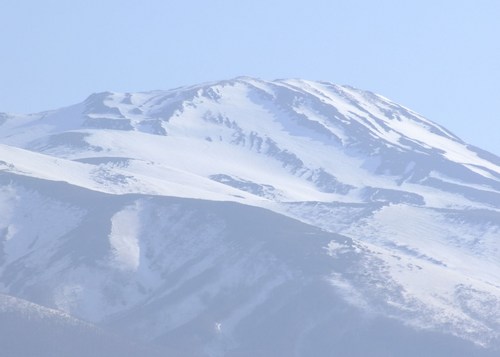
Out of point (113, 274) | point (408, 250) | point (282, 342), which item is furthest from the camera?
point (408, 250)

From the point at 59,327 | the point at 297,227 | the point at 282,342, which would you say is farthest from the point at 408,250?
the point at 59,327

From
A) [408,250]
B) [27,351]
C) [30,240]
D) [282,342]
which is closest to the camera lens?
[27,351]

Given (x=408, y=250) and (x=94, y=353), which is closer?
(x=94, y=353)

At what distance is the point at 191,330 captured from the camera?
150250 millimetres

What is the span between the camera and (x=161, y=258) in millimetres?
172375

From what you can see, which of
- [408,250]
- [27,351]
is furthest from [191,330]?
[408,250]

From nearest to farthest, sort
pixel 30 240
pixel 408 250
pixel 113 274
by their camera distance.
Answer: pixel 113 274 → pixel 30 240 → pixel 408 250

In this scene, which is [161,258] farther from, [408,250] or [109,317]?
[408,250]

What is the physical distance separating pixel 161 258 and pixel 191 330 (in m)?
23.2

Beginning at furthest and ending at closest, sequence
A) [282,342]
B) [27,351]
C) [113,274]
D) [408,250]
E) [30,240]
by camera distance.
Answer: [408,250] → [30,240] → [113,274] → [282,342] → [27,351]

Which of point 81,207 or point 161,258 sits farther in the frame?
point 81,207

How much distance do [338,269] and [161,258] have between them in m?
19.9

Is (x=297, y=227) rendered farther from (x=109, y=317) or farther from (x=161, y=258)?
(x=109, y=317)

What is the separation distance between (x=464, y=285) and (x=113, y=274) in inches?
1481
